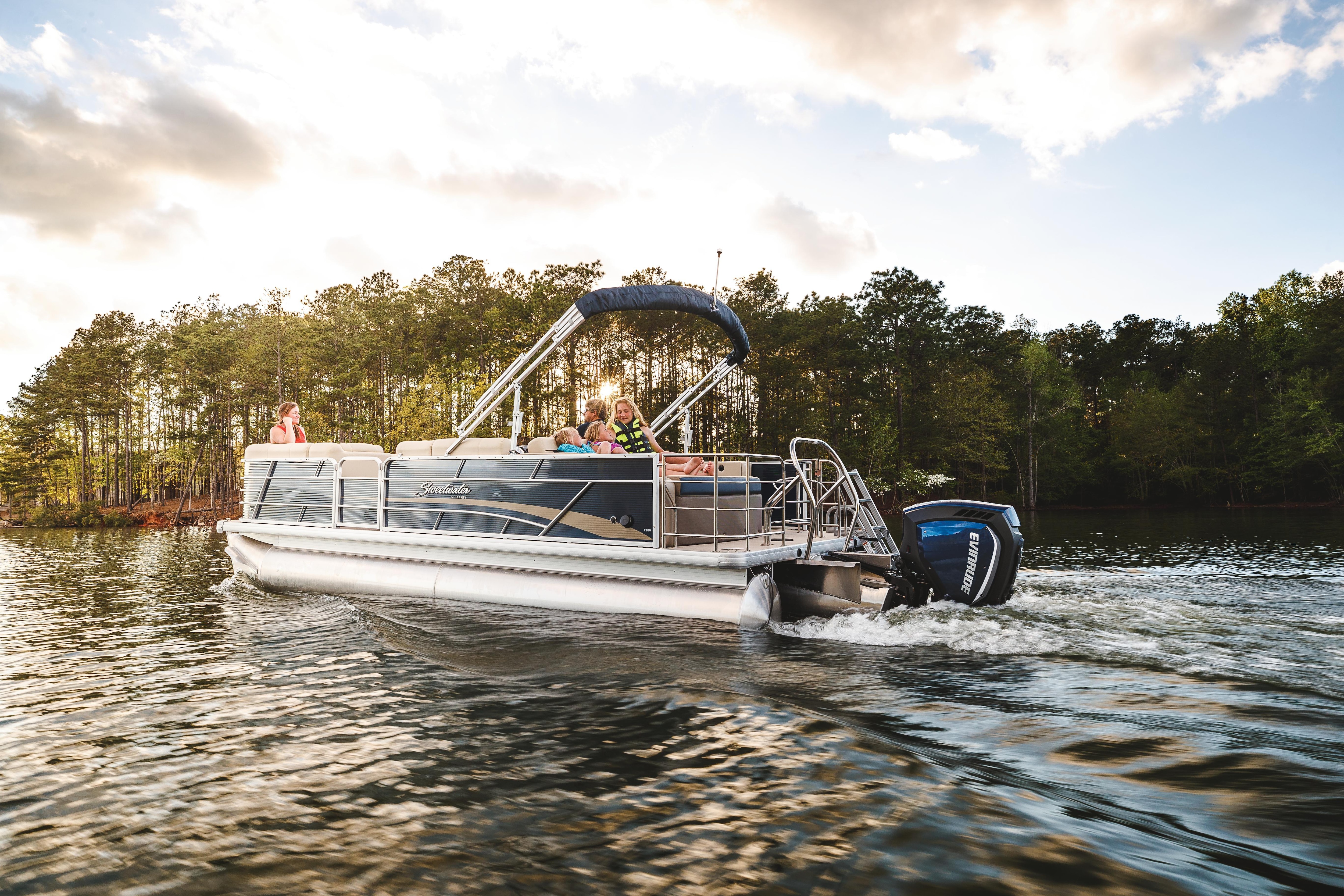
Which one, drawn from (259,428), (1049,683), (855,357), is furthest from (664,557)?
(259,428)

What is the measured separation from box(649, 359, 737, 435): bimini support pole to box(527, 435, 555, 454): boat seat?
1.96 meters

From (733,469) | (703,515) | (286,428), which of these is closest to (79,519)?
(286,428)

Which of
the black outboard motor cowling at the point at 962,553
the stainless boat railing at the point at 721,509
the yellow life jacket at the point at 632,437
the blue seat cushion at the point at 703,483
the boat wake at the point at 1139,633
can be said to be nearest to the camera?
the boat wake at the point at 1139,633

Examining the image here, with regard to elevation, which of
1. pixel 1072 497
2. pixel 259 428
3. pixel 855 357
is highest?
pixel 855 357

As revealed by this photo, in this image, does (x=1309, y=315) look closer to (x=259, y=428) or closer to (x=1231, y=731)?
(x=1231, y=731)

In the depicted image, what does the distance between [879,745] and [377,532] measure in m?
7.41

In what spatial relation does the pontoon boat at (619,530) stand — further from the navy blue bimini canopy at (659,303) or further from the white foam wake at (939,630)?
the white foam wake at (939,630)

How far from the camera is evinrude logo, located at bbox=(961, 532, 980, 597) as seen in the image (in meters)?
6.37

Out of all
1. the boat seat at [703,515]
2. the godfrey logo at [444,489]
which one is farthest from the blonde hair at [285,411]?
the boat seat at [703,515]

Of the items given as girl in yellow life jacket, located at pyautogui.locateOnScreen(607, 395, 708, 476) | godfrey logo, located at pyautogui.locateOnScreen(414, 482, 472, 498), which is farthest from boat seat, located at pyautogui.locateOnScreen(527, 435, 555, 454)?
godfrey logo, located at pyautogui.locateOnScreen(414, 482, 472, 498)

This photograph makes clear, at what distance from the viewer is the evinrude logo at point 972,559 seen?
6371 millimetres

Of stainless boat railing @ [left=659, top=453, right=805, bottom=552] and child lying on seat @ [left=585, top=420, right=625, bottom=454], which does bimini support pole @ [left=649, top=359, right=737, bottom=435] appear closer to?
child lying on seat @ [left=585, top=420, right=625, bottom=454]

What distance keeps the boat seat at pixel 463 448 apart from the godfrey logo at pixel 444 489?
13.9 inches

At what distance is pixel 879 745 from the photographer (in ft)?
12.4
